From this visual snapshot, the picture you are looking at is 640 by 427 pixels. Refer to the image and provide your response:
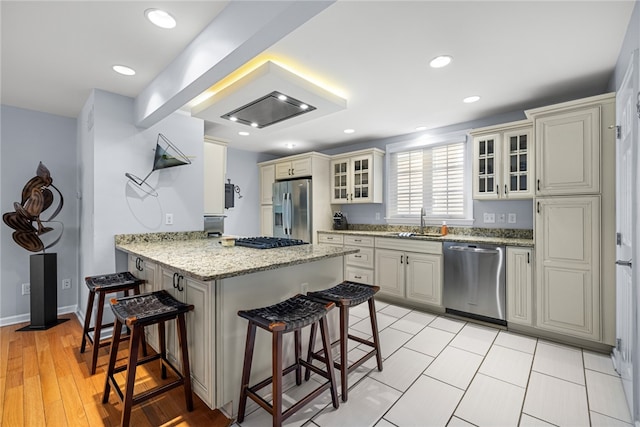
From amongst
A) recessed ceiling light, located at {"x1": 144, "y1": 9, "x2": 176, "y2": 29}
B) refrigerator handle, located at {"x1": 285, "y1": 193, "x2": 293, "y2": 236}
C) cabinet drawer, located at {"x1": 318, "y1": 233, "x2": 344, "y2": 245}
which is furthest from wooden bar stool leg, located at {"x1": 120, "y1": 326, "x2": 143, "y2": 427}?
refrigerator handle, located at {"x1": 285, "y1": 193, "x2": 293, "y2": 236}

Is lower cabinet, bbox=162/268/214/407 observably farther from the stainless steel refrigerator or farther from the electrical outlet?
the electrical outlet

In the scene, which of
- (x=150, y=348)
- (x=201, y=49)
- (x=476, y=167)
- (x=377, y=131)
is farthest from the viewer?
(x=377, y=131)

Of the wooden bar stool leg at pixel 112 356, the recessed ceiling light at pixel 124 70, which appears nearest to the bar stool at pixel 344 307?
the wooden bar stool leg at pixel 112 356

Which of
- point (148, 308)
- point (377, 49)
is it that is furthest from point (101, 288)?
point (377, 49)

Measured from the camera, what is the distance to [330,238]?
455 centimetres

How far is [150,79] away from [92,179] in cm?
111

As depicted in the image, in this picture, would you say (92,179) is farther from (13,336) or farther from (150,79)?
(13,336)

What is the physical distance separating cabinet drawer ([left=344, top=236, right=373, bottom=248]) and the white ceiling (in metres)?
1.80

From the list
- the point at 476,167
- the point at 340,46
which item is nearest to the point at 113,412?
the point at 340,46

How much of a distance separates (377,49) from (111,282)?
2737 millimetres

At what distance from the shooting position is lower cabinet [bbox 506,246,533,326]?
2777mm

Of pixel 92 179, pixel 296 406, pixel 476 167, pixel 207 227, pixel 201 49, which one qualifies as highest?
pixel 201 49

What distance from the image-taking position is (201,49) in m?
1.90

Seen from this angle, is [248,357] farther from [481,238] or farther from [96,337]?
[481,238]
